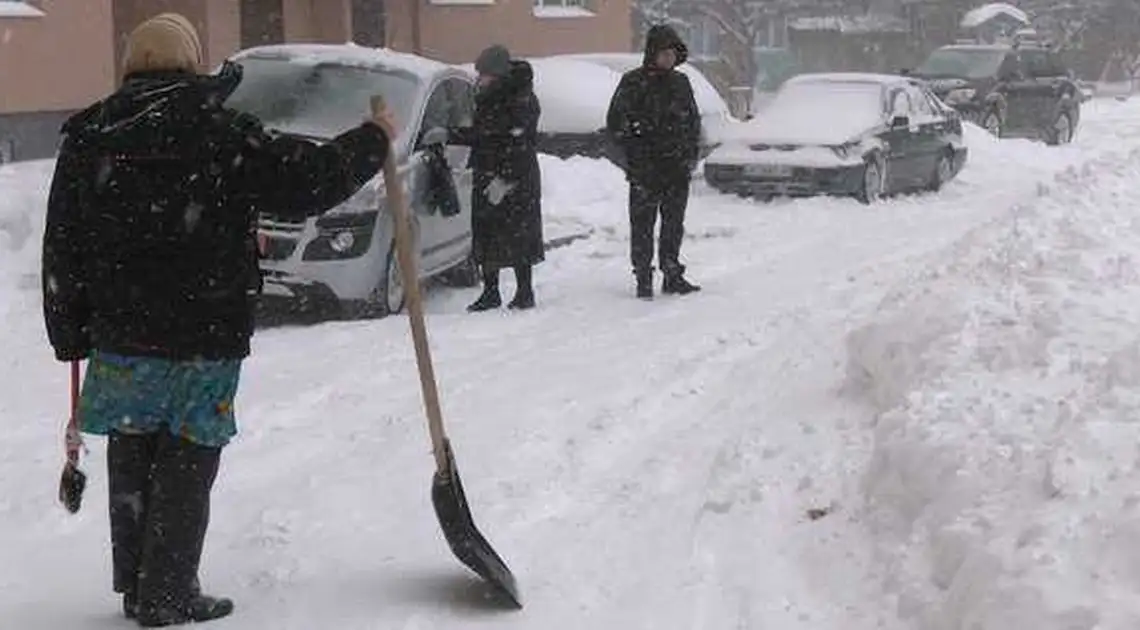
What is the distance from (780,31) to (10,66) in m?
40.8

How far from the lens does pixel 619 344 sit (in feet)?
30.0

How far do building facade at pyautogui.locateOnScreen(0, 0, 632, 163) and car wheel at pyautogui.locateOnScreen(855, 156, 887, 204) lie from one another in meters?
7.74

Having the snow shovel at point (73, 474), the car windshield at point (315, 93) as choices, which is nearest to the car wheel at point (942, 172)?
the car windshield at point (315, 93)

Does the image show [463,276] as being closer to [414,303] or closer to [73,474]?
[414,303]

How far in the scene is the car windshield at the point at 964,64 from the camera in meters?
28.2

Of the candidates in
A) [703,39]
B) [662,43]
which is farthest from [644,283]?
[703,39]

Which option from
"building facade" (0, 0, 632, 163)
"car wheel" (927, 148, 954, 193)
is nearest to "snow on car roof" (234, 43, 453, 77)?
"building facade" (0, 0, 632, 163)

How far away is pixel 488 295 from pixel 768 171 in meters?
7.46

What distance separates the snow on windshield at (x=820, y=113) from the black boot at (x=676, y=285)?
674cm

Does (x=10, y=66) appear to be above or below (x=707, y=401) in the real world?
above

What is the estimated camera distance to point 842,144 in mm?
17422

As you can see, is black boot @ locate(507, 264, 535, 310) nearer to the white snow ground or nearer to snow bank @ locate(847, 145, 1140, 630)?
the white snow ground

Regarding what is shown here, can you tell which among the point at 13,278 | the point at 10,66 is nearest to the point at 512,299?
the point at 13,278

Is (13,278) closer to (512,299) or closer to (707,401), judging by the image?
(512,299)
